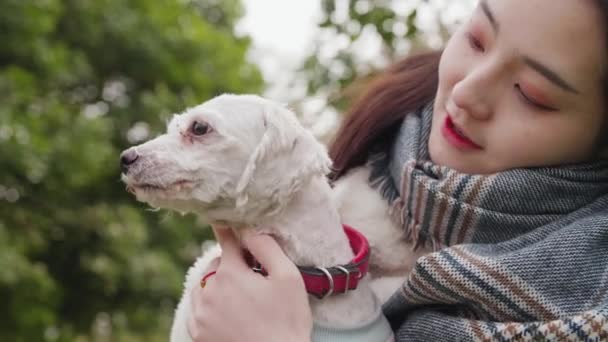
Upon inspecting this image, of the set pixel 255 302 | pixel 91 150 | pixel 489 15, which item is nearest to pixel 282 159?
pixel 255 302

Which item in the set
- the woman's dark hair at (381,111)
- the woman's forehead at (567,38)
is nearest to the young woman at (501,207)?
the woman's forehead at (567,38)

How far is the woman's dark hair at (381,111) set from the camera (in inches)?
72.1

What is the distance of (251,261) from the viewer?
60.6 inches

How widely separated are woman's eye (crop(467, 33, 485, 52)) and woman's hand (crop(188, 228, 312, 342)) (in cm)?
65

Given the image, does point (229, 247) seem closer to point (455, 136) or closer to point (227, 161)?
point (227, 161)

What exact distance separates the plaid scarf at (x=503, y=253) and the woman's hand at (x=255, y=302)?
0.88ft

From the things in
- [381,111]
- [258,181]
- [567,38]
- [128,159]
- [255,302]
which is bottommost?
[255,302]

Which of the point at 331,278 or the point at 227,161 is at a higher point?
the point at 227,161

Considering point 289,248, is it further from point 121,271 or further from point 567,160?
point 121,271

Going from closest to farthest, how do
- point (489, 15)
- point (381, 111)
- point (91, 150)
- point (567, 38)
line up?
1. point (567, 38)
2. point (489, 15)
3. point (381, 111)
4. point (91, 150)

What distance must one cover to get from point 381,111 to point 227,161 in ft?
1.98

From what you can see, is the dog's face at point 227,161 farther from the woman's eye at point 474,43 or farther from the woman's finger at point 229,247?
the woman's eye at point 474,43

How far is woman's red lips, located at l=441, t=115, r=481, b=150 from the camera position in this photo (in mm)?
1500

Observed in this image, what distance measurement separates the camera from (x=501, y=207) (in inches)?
57.4
